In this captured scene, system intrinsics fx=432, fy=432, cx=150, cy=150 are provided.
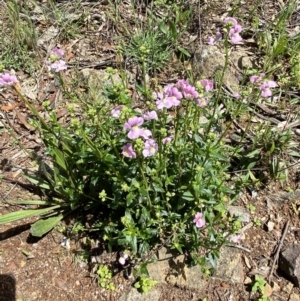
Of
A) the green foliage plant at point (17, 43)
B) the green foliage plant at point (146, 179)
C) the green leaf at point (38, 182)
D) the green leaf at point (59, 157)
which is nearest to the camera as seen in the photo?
the green foliage plant at point (146, 179)

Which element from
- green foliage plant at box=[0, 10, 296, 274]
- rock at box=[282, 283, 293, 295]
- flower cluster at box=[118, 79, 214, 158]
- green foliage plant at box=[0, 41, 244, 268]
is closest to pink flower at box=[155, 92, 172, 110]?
flower cluster at box=[118, 79, 214, 158]

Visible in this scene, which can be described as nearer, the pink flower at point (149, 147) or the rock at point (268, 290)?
the pink flower at point (149, 147)

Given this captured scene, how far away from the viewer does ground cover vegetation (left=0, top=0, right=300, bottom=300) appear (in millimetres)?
2535

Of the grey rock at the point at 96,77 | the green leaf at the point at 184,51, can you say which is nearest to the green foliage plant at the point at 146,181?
the grey rock at the point at 96,77

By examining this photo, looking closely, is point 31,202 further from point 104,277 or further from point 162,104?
point 162,104

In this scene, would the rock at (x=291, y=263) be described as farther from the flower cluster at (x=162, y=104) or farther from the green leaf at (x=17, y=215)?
the green leaf at (x=17, y=215)

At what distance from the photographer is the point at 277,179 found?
3.41 metres

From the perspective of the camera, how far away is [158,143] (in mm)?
2547

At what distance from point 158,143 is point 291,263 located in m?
1.39

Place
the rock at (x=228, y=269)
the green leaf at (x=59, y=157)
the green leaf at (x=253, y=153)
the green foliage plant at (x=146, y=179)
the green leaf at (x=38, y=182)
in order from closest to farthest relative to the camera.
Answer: the green foliage plant at (x=146, y=179) < the green leaf at (x=59, y=157) < the rock at (x=228, y=269) < the green leaf at (x=38, y=182) < the green leaf at (x=253, y=153)

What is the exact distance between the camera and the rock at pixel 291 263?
3.06 meters

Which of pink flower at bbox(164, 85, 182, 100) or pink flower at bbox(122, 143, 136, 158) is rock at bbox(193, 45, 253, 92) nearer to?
pink flower at bbox(164, 85, 182, 100)

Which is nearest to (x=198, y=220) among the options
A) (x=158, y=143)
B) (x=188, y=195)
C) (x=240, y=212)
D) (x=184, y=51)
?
(x=188, y=195)

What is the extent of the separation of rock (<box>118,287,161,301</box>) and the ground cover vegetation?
0.21ft
